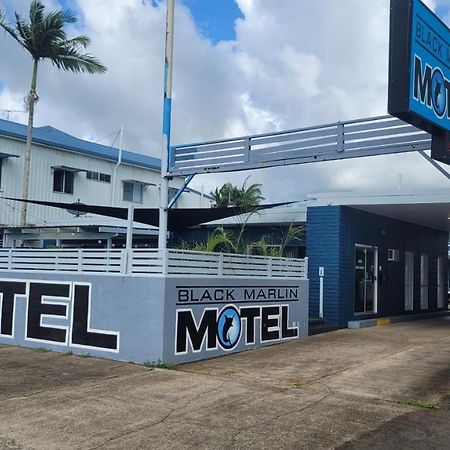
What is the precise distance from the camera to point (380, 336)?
14.1m

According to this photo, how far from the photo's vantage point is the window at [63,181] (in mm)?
27109

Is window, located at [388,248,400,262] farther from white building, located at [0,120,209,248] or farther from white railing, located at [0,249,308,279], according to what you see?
white building, located at [0,120,209,248]

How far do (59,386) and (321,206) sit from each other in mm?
9557

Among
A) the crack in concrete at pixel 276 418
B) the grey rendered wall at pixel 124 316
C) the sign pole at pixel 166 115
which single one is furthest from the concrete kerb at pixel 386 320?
the crack in concrete at pixel 276 418

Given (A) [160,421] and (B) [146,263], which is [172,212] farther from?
(A) [160,421]

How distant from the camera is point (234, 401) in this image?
24.3ft

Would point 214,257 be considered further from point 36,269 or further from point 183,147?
point 36,269

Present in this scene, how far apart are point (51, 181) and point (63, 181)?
795mm

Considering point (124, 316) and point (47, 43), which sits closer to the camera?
point (124, 316)

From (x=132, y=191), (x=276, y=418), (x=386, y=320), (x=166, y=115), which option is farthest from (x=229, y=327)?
(x=132, y=191)

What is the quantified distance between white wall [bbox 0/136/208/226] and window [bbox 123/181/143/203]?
11.2 inches

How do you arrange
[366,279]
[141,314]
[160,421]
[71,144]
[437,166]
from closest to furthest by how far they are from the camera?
[160,421], [437,166], [141,314], [366,279], [71,144]

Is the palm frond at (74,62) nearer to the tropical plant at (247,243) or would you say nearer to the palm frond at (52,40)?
the palm frond at (52,40)

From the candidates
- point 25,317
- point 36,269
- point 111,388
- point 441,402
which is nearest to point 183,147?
point 36,269
